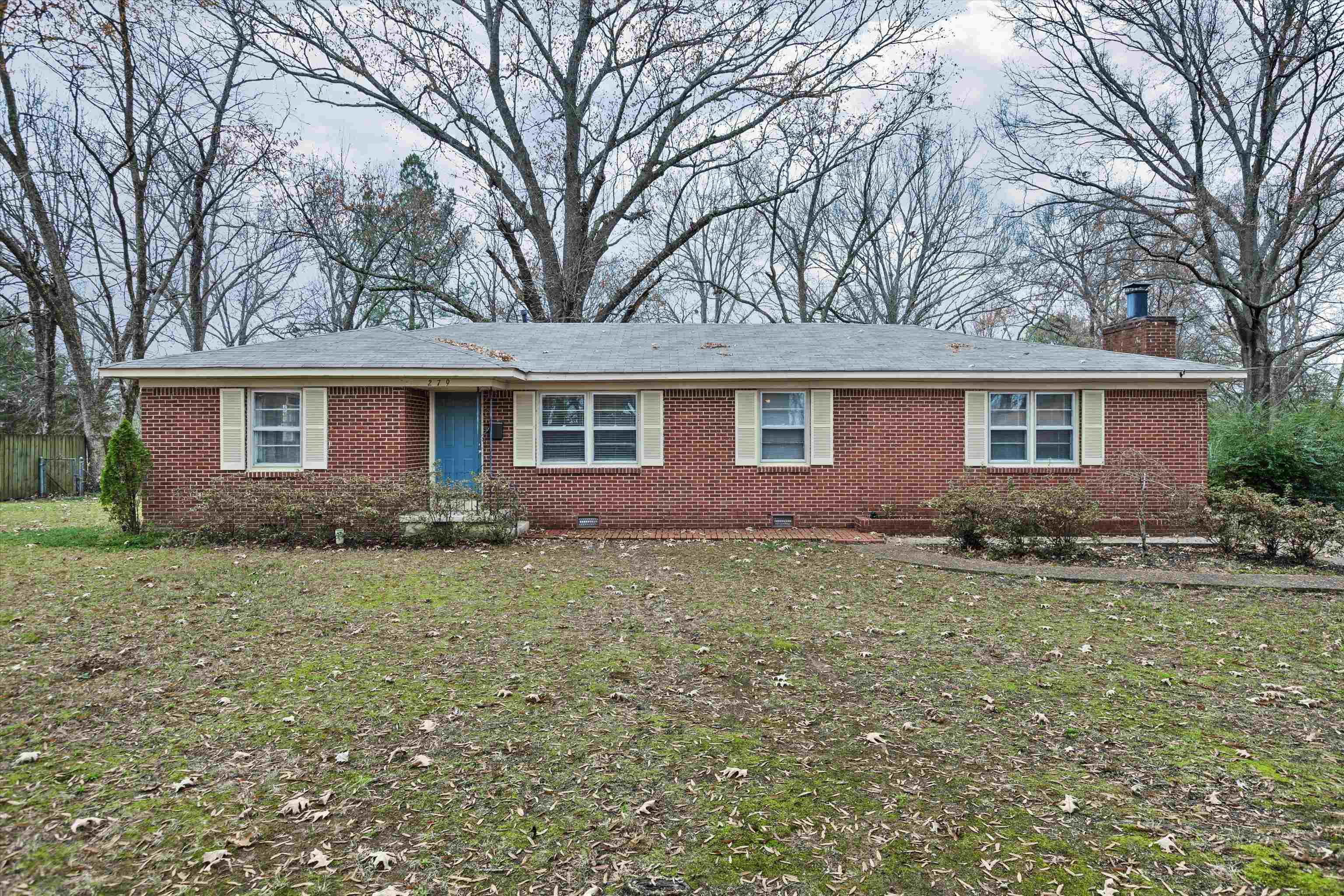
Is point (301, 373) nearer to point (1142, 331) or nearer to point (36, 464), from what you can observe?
point (36, 464)

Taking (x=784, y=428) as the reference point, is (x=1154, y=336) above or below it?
above

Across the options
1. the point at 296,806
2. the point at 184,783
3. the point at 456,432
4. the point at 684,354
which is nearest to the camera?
the point at 296,806

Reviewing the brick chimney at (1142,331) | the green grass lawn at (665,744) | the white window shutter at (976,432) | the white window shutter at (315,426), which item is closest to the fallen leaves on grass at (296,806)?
the green grass lawn at (665,744)

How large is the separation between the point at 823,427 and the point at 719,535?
2469 millimetres

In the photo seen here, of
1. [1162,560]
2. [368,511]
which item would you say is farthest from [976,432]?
[368,511]

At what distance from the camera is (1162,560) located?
9516 mm

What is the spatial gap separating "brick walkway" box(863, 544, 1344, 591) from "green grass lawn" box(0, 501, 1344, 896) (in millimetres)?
819

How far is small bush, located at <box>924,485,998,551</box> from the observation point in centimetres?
962

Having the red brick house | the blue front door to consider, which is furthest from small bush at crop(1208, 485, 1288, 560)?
the blue front door

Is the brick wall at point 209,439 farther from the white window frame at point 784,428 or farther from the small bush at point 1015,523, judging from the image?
the small bush at point 1015,523

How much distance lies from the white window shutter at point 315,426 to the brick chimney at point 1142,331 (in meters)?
13.9

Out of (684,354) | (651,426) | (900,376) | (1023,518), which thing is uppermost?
(684,354)

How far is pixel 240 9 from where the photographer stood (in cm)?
1681

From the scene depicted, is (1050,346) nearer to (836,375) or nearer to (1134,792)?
(836,375)
